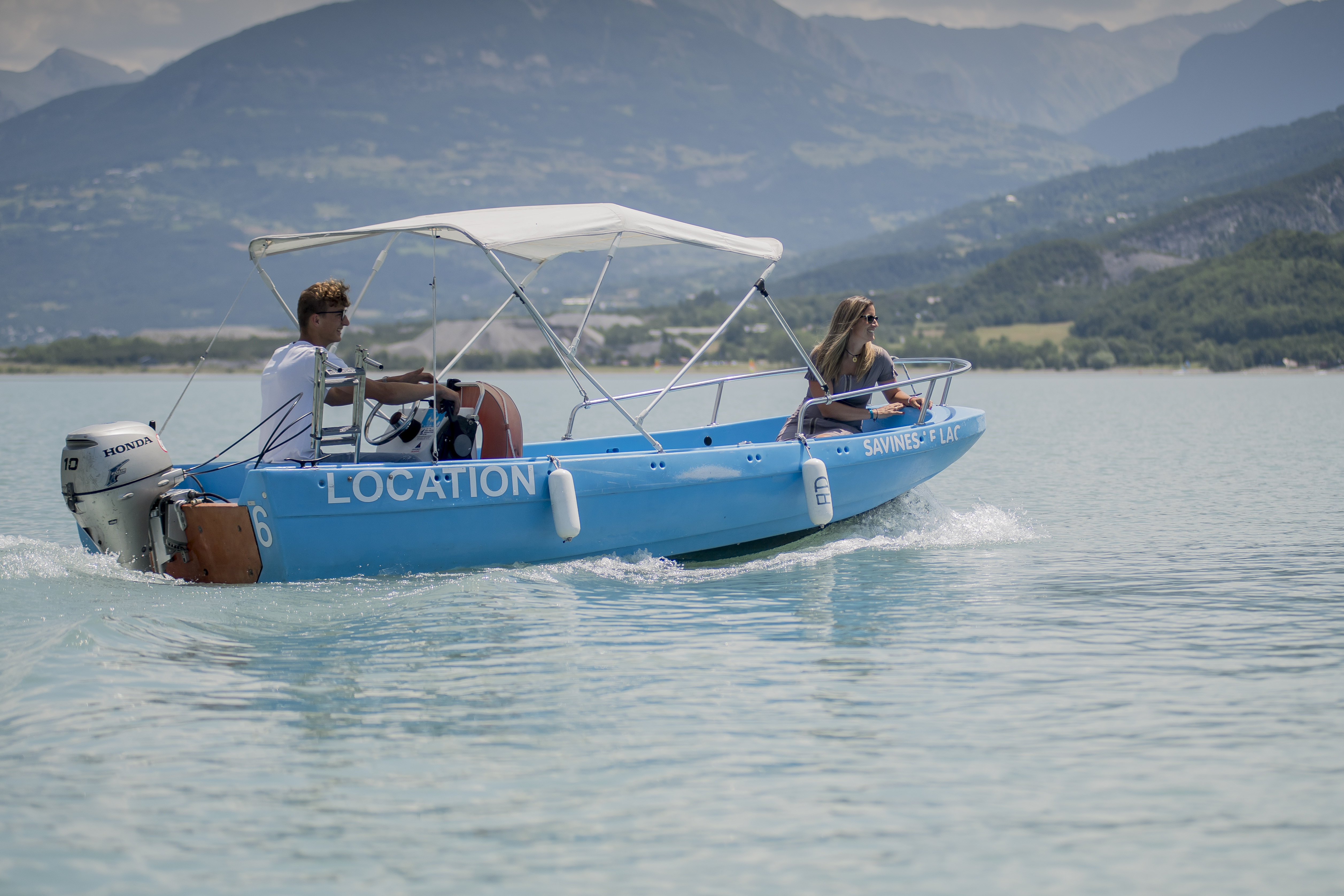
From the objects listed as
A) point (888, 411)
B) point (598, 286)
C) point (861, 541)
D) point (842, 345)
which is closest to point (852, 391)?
point (842, 345)

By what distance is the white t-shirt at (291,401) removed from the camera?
25.8ft

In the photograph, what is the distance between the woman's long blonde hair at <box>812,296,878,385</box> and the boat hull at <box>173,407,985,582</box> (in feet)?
1.93

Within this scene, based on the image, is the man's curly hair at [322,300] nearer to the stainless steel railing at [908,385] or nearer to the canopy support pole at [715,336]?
the canopy support pole at [715,336]

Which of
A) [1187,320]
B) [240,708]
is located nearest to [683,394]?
[240,708]

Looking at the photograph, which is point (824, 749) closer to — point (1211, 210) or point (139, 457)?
point (139, 457)

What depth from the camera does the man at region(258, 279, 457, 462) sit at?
25.9 feet

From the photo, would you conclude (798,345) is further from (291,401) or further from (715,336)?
(291,401)

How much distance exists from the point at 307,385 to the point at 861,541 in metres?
5.14

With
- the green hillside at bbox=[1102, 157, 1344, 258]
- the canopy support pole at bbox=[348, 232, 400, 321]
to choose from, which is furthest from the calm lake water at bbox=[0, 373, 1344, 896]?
the green hillside at bbox=[1102, 157, 1344, 258]

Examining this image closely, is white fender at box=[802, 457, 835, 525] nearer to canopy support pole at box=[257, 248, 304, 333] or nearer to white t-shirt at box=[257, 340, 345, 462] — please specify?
white t-shirt at box=[257, 340, 345, 462]

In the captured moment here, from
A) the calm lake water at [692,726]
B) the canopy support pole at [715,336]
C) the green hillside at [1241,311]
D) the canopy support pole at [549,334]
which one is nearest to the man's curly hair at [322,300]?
the canopy support pole at [549,334]

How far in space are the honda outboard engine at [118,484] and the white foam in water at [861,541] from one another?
2.46 meters

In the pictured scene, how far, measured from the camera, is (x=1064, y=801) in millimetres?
4465

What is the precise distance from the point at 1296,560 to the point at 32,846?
9.23m
